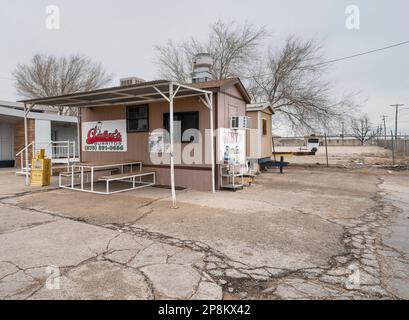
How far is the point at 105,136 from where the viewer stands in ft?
31.1

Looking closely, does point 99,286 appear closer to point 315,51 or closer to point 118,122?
point 118,122

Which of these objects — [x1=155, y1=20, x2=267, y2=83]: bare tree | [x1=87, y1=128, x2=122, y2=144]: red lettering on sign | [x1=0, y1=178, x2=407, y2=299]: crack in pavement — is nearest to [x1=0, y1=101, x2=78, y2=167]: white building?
[x1=87, y1=128, x2=122, y2=144]: red lettering on sign

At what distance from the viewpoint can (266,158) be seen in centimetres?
1280

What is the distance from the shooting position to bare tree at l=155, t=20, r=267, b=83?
63.4 feet

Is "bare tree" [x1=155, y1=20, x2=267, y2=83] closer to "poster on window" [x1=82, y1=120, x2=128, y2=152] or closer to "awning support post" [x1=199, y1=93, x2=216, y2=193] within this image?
"poster on window" [x1=82, y1=120, x2=128, y2=152]

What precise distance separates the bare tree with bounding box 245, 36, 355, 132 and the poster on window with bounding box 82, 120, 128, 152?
37.7ft

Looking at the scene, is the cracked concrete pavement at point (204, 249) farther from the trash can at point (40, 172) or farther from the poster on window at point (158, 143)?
the poster on window at point (158, 143)

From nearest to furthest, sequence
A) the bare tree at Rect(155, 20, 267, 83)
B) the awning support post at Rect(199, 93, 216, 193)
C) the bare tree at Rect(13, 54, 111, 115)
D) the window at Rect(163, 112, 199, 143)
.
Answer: the awning support post at Rect(199, 93, 216, 193), the window at Rect(163, 112, 199, 143), the bare tree at Rect(155, 20, 267, 83), the bare tree at Rect(13, 54, 111, 115)

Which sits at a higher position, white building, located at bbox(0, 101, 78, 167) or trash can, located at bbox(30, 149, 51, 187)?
white building, located at bbox(0, 101, 78, 167)

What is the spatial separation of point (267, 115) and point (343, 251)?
10.3m

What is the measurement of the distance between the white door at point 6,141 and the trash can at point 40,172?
779cm

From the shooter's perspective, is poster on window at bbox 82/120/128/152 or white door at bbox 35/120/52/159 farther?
white door at bbox 35/120/52/159

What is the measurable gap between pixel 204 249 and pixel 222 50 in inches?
741
